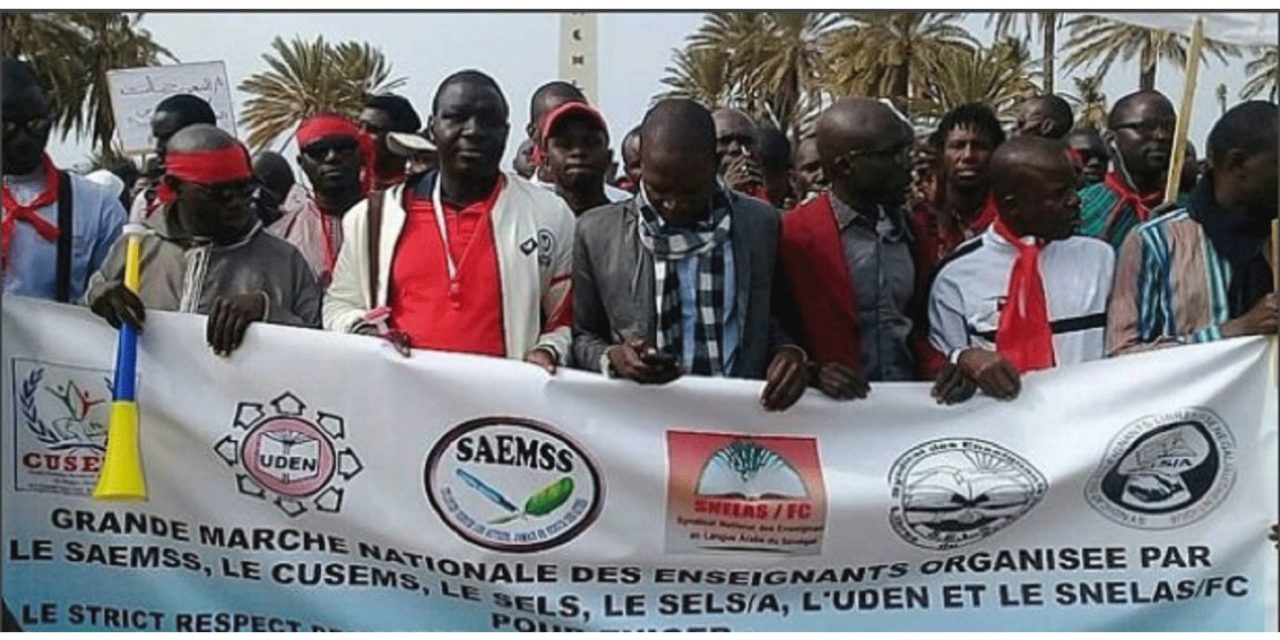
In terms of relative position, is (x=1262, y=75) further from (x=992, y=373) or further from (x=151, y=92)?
(x=151, y=92)

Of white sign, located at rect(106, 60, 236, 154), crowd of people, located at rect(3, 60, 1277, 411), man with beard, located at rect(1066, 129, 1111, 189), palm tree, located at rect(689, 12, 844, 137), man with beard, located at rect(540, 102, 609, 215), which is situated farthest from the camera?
palm tree, located at rect(689, 12, 844, 137)

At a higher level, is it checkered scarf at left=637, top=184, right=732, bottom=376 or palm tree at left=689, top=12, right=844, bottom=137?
palm tree at left=689, top=12, right=844, bottom=137

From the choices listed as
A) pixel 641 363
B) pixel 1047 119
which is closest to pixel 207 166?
pixel 641 363

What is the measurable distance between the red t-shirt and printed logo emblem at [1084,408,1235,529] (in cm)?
177

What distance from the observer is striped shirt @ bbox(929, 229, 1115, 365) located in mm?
4996

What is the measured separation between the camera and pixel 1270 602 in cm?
491

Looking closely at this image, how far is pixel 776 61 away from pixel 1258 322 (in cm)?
1713

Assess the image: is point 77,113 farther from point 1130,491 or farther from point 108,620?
point 1130,491

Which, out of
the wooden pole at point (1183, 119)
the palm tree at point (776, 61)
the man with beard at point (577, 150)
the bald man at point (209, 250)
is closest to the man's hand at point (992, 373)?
the man with beard at point (577, 150)

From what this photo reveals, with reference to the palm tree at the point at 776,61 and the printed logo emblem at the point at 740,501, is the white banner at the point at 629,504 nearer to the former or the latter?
the printed logo emblem at the point at 740,501

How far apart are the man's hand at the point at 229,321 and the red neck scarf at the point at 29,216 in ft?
2.68

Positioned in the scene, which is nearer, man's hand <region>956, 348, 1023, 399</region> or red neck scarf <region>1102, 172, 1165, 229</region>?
man's hand <region>956, 348, 1023, 399</region>

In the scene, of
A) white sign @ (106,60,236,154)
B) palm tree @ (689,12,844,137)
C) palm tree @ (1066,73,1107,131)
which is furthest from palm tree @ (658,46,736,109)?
white sign @ (106,60,236,154)

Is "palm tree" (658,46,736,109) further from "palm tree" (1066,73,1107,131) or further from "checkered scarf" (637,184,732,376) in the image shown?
"checkered scarf" (637,184,732,376)
